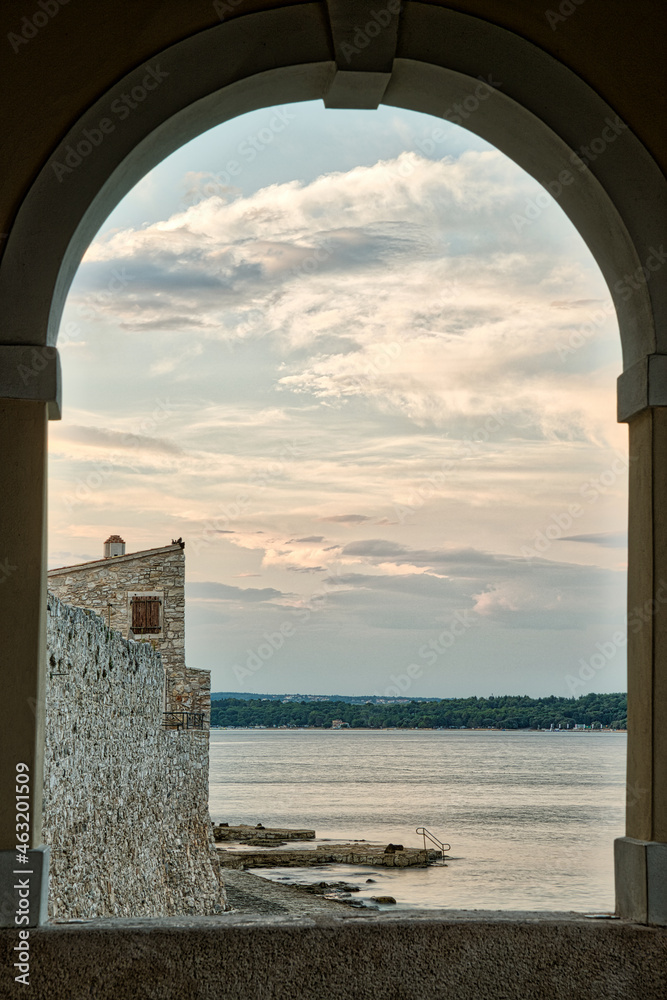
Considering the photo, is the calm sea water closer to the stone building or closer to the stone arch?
the stone arch

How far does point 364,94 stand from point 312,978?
2.49 meters

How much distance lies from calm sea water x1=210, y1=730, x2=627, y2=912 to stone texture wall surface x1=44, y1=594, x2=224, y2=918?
3941mm

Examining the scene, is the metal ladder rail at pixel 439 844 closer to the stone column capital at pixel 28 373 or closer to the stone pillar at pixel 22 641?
the stone pillar at pixel 22 641

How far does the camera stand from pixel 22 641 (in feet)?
8.30

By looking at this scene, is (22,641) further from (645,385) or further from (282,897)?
(282,897)

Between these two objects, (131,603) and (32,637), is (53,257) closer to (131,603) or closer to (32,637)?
(32,637)

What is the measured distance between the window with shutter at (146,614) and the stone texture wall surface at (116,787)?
5.88 ft

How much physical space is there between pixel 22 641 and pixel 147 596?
39.9 feet

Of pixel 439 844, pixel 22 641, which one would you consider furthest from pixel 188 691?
A: pixel 439 844

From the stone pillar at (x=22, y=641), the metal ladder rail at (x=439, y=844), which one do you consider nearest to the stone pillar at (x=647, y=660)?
the stone pillar at (x=22, y=641)

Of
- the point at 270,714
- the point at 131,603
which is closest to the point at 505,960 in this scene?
the point at 131,603

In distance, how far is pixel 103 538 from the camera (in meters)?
16.6

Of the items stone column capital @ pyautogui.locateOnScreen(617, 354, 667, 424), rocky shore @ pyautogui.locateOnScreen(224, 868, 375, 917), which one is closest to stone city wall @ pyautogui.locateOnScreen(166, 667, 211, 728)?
rocky shore @ pyautogui.locateOnScreen(224, 868, 375, 917)

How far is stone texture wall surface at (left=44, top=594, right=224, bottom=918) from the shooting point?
717cm
